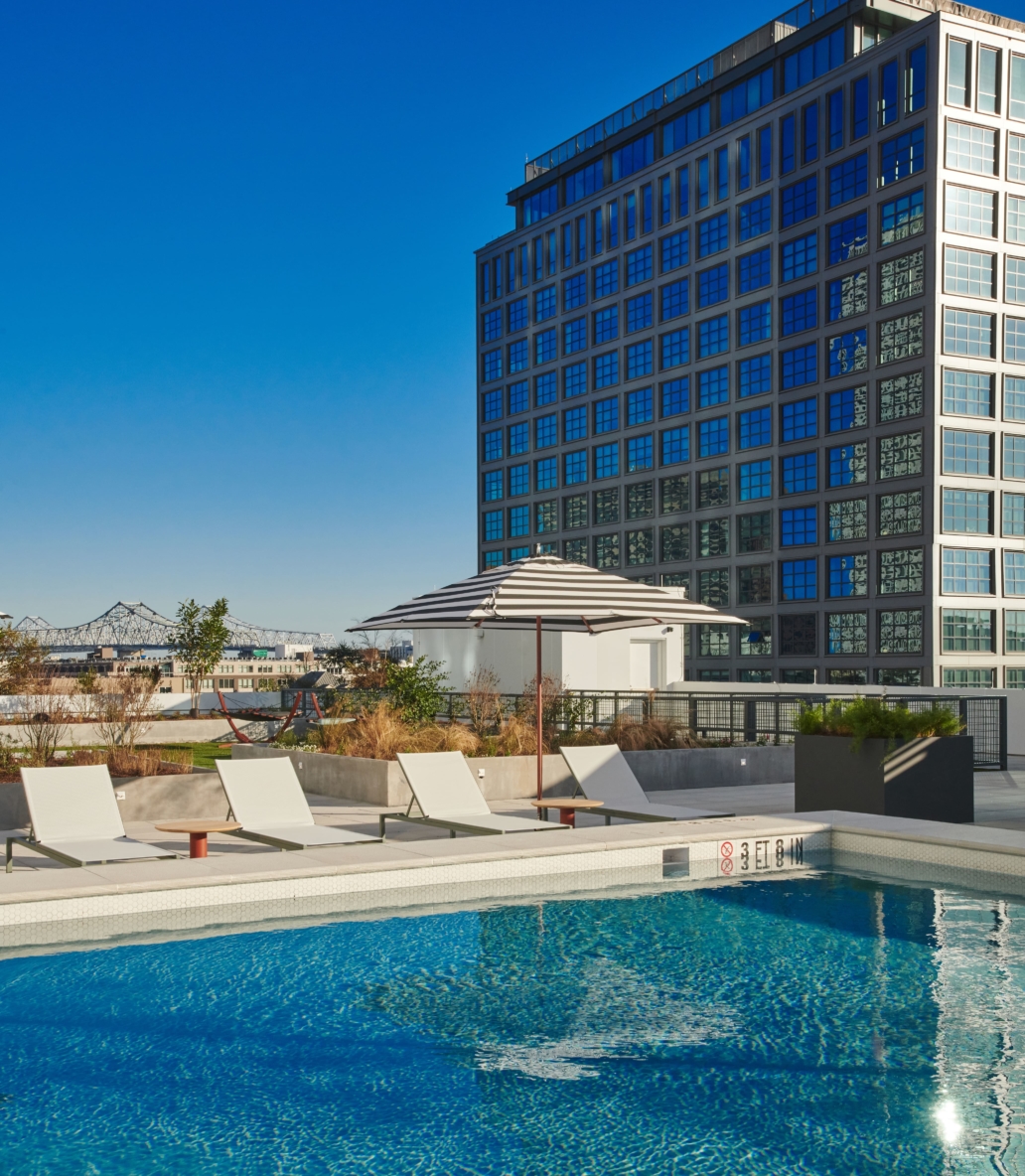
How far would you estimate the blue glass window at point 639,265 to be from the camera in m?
60.8

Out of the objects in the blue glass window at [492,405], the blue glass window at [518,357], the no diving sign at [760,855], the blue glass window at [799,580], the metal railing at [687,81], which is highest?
the metal railing at [687,81]

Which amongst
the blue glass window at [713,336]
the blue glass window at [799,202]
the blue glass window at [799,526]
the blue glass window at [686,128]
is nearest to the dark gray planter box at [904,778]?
the blue glass window at [799,526]

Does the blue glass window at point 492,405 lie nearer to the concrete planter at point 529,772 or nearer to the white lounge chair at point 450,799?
the concrete planter at point 529,772

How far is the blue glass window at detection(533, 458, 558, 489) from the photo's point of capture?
6769 cm

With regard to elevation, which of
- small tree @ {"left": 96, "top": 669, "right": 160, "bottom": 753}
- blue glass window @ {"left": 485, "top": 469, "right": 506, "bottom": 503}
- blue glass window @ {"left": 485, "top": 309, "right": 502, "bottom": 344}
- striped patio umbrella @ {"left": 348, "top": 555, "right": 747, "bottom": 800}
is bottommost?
small tree @ {"left": 96, "top": 669, "right": 160, "bottom": 753}

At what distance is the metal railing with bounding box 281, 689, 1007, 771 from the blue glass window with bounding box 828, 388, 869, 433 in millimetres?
31346

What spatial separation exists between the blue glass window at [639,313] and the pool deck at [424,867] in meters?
51.5

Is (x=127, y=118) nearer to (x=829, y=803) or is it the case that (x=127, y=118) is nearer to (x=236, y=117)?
(x=236, y=117)

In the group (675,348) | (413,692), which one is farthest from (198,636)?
(675,348)

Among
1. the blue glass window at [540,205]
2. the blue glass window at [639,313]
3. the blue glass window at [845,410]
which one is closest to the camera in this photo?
the blue glass window at [845,410]

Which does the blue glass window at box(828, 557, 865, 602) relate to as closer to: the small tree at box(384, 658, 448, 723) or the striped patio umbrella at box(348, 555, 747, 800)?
the small tree at box(384, 658, 448, 723)

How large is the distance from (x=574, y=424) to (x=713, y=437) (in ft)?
36.1

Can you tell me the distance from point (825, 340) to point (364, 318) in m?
20.7

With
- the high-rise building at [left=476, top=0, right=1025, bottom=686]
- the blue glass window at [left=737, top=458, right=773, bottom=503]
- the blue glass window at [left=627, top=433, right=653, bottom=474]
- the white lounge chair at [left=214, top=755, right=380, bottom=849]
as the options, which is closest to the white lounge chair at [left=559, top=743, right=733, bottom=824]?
the white lounge chair at [left=214, top=755, right=380, bottom=849]
